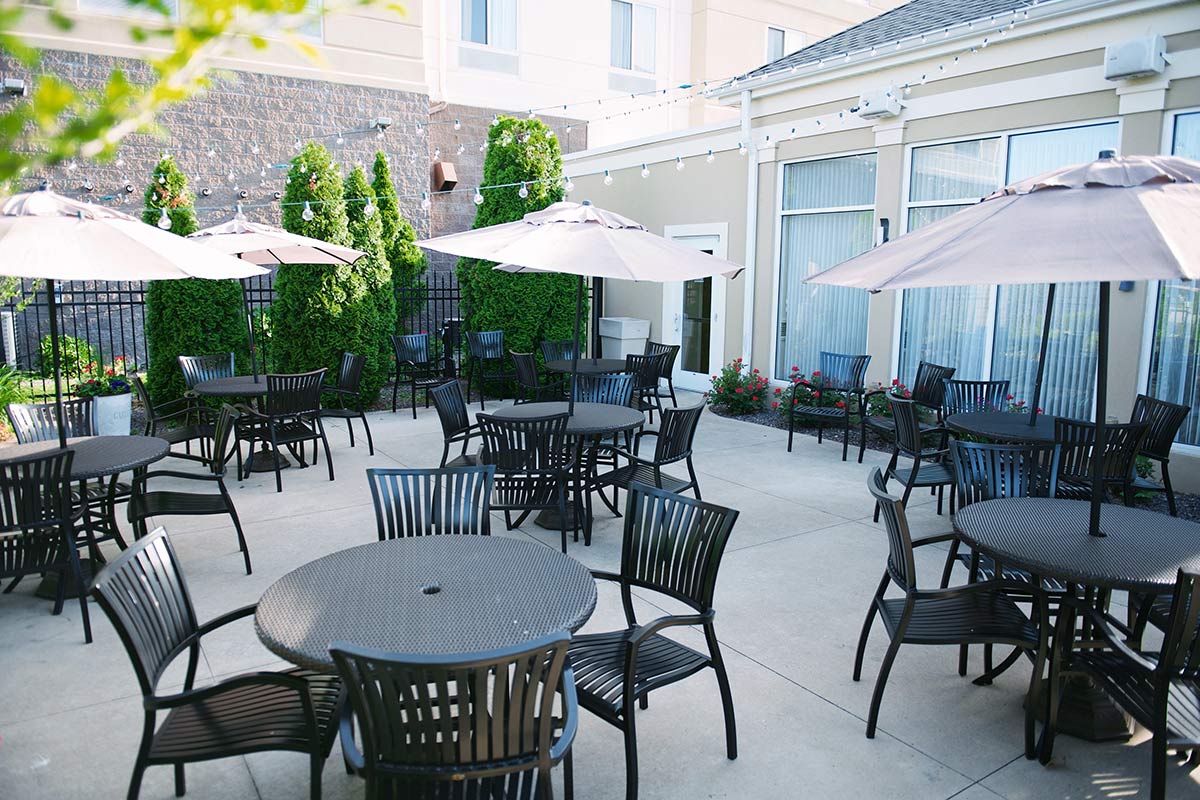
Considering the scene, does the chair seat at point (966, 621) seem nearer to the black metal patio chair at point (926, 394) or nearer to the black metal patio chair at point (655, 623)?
the black metal patio chair at point (655, 623)

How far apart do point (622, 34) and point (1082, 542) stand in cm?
1675

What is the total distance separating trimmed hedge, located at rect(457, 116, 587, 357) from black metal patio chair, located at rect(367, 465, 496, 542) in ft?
25.7

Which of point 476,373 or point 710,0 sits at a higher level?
point 710,0

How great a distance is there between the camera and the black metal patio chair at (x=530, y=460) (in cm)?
534

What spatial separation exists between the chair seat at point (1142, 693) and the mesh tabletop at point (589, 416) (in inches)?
127

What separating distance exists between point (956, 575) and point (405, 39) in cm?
1295

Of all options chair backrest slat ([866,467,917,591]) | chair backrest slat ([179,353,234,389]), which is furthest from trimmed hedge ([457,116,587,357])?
chair backrest slat ([866,467,917,591])

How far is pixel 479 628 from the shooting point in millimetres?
2547

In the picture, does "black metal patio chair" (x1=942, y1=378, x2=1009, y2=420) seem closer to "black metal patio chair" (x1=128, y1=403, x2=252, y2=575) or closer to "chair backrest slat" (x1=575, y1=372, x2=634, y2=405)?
"chair backrest slat" (x1=575, y1=372, x2=634, y2=405)

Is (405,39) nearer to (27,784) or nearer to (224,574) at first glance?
(224,574)

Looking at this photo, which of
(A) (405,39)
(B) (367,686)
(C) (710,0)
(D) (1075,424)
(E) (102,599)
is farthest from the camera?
(C) (710,0)

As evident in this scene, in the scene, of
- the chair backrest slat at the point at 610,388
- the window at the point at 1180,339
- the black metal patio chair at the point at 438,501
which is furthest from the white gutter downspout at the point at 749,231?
the black metal patio chair at the point at 438,501

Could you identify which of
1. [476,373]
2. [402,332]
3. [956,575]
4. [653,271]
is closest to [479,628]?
[653,271]

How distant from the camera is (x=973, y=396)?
703cm
